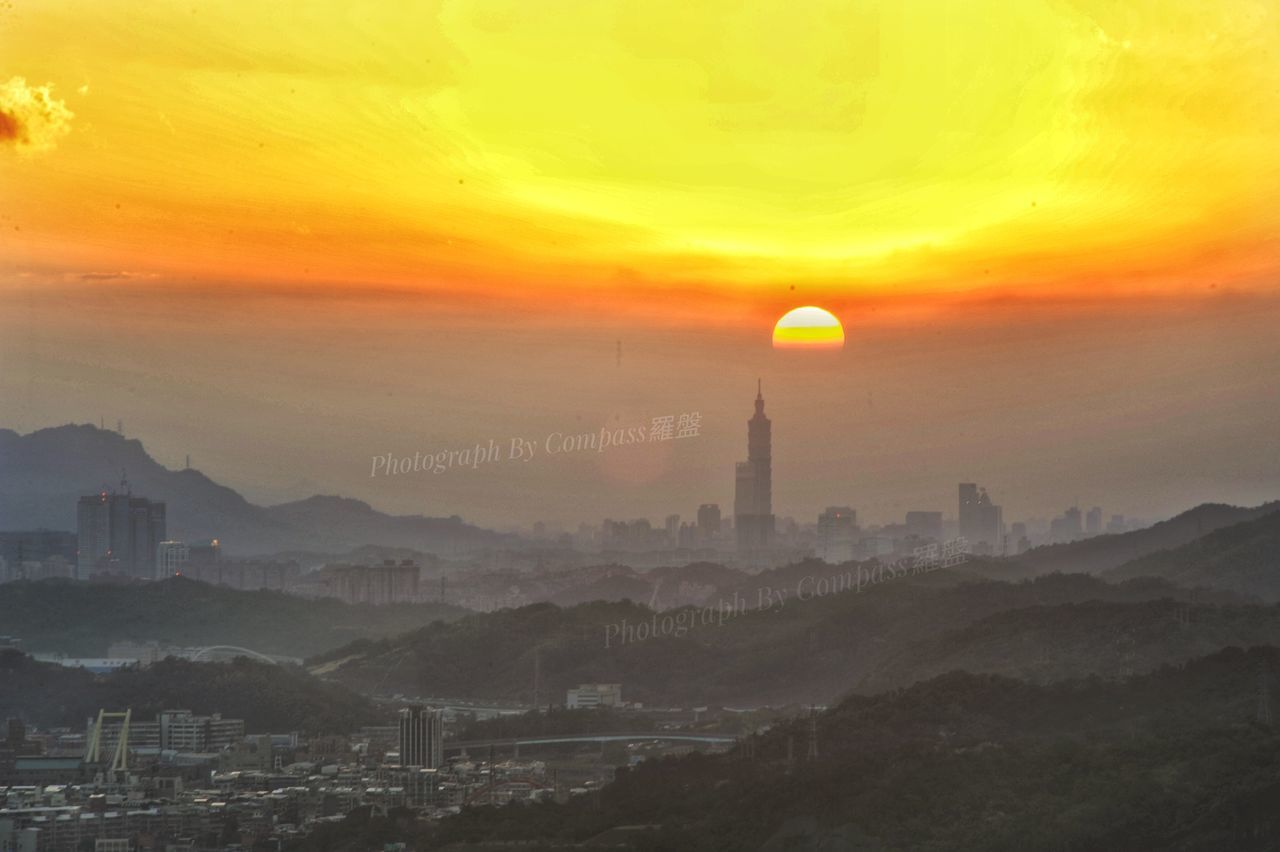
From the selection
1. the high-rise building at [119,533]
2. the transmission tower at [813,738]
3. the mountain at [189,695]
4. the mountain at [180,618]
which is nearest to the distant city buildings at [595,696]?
the mountain at [189,695]

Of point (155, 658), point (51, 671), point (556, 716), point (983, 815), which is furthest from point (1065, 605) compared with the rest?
point (155, 658)

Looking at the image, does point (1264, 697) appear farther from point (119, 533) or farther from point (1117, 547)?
point (119, 533)

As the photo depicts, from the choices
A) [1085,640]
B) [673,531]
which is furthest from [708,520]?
[1085,640]

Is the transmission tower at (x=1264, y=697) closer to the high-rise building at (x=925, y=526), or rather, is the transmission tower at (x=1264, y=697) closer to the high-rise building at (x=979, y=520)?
the high-rise building at (x=979, y=520)

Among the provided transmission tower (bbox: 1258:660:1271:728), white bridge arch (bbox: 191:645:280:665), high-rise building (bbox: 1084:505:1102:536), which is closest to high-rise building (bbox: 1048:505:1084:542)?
high-rise building (bbox: 1084:505:1102:536)

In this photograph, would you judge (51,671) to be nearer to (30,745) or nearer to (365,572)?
(30,745)
